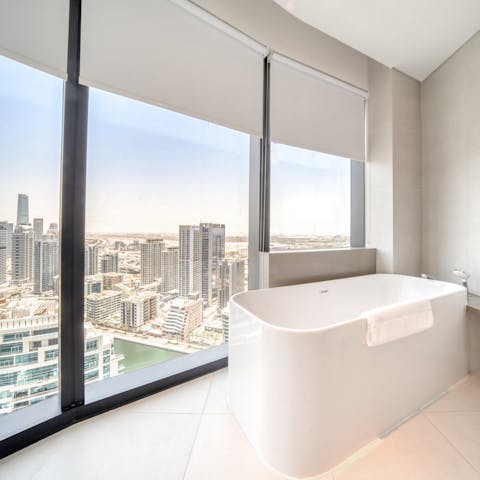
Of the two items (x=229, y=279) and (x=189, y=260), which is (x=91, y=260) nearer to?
(x=189, y=260)

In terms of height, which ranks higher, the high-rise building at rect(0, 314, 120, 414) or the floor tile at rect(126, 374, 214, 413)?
the high-rise building at rect(0, 314, 120, 414)

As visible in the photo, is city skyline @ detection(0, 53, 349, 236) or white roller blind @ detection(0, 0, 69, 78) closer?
white roller blind @ detection(0, 0, 69, 78)

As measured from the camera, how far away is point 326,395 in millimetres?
970

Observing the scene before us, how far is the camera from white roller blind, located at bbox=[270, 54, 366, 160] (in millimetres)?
1897

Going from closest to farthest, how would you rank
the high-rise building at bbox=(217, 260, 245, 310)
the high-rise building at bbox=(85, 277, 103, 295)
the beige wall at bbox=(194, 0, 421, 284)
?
the high-rise building at bbox=(85, 277, 103, 295) < the high-rise building at bbox=(217, 260, 245, 310) < the beige wall at bbox=(194, 0, 421, 284)

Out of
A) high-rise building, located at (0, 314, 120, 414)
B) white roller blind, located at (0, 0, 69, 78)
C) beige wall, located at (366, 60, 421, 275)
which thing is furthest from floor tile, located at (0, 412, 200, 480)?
beige wall, located at (366, 60, 421, 275)

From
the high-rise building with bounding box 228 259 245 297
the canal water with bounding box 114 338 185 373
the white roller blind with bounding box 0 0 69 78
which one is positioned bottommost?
the canal water with bounding box 114 338 185 373

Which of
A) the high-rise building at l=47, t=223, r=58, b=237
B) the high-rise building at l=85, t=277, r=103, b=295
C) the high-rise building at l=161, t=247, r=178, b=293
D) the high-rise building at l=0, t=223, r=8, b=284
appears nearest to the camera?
the high-rise building at l=0, t=223, r=8, b=284

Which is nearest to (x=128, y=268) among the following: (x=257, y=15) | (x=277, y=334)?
(x=277, y=334)

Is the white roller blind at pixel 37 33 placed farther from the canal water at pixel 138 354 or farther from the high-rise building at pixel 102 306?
the canal water at pixel 138 354

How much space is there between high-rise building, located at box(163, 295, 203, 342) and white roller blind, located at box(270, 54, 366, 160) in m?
1.47

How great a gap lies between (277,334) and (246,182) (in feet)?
4.20

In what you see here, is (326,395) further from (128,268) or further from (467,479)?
(128,268)

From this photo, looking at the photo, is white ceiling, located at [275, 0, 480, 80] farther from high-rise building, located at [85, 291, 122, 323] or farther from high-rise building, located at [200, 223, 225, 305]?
high-rise building, located at [85, 291, 122, 323]
